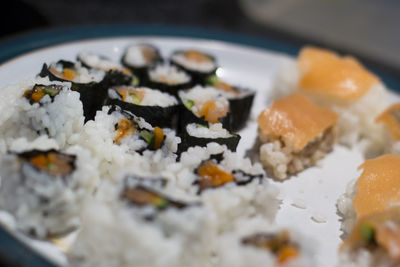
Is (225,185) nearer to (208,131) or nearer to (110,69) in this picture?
(208,131)

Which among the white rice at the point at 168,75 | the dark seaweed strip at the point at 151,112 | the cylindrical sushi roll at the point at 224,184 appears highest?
the white rice at the point at 168,75

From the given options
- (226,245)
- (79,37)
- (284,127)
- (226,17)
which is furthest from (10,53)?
(226,17)

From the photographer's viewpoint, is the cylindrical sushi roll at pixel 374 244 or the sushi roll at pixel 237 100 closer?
the cylindrical sushi roll at pixel 374 244

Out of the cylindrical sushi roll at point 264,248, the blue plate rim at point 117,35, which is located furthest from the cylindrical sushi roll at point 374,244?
the blue plate rim at point 117,35

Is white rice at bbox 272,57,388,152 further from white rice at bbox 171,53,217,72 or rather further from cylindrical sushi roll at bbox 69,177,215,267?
cylindrical sushi roll at bbox 69,177,215,267

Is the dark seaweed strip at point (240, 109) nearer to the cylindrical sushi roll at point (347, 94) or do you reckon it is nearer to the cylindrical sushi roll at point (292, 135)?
the cylindrical sushi roll at point (292, 135)

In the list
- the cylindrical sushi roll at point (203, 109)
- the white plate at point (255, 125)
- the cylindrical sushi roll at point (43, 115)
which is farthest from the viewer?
the cylindrical sushi roll at point (203, 109)

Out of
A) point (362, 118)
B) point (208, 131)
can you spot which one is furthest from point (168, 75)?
point (362, 118)
